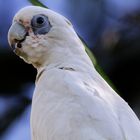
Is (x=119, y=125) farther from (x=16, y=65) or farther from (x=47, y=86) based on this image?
(x=16, y=65)

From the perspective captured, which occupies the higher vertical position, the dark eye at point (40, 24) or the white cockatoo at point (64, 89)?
the dark eye at point (40, 24)

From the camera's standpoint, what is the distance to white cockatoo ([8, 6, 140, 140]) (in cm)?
325

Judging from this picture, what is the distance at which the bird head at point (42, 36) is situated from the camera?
3.73 m

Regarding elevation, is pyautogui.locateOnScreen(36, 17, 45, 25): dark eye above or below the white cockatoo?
above

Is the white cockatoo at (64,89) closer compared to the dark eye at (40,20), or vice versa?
the white cockatoo at (64,89)

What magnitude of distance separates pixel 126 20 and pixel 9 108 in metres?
0.77

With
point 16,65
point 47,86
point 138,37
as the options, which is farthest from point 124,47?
point 47,86

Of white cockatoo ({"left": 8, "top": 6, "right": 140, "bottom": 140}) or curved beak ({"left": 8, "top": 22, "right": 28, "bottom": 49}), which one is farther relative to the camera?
curved beak ({"left": 8, "top": 22, "right": 28, "bottom": 49})

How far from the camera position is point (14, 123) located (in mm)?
4316

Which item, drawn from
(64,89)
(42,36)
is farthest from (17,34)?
(64,89)

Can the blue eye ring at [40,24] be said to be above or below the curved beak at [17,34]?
above

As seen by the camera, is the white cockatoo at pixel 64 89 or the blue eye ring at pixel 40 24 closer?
the white cockatoo at pixel 64 89

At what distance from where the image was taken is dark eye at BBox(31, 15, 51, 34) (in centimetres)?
375

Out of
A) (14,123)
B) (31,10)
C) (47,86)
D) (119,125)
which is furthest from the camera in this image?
(14,123)
